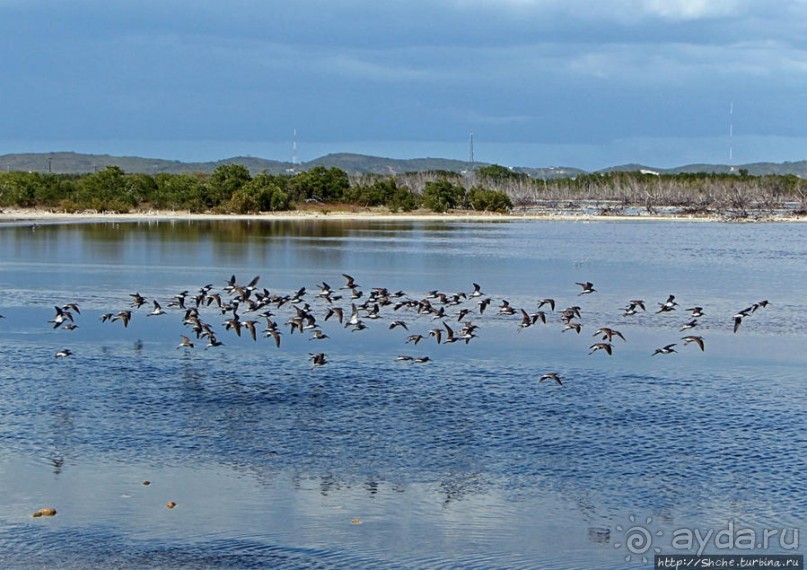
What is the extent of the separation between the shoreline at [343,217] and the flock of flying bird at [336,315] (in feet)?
197

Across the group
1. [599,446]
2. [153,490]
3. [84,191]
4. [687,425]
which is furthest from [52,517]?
[84,191]

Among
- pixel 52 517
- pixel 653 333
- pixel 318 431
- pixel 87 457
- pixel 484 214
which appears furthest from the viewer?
pixel 484 214

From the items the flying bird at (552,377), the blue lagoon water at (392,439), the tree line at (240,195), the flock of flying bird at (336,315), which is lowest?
the blue lagoon water at (392,439)

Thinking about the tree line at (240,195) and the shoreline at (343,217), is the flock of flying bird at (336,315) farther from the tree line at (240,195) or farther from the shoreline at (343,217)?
the tree line at (240,195)

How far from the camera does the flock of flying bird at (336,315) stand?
89.2ft

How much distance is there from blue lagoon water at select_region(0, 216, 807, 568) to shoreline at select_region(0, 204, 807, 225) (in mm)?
61431

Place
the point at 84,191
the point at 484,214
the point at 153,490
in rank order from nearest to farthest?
the point at 153,490 < the point at 84,191 < the point at 484,214

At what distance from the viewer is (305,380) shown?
2247 centimetres

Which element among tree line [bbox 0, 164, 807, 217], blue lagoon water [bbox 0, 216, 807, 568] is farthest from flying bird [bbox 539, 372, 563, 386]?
tree line [bbox 0, 164, 807, 217]

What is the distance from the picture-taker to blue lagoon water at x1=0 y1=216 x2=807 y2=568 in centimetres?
1337

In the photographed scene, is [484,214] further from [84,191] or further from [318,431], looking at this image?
[318,431]

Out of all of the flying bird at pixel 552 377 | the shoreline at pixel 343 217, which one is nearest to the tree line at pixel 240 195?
the shoreline at pixel 343 217

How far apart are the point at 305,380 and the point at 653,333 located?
1125cm

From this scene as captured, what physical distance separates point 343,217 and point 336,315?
239ft
